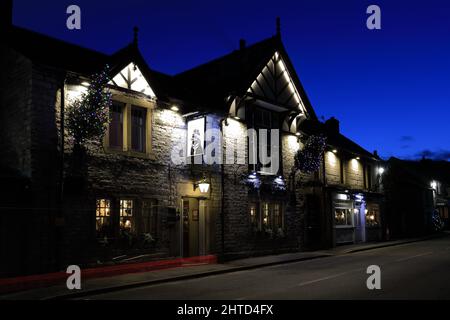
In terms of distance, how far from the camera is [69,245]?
1416 centimetres

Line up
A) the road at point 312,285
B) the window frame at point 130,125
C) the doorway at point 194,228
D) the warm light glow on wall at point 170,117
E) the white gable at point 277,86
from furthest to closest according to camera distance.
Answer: the white gable at point 277,86 → the doorway at point 194,228 → the warm light glow on wall at point 170,117 → the window frame at point 130,125 → the road at point 312,285

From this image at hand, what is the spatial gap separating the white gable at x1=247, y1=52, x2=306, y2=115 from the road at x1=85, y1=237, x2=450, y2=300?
869 cm

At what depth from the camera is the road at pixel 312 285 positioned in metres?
10.5

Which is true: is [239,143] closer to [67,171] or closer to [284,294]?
[67,171]

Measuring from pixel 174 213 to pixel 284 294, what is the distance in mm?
7570

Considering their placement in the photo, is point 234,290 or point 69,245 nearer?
point 234,290

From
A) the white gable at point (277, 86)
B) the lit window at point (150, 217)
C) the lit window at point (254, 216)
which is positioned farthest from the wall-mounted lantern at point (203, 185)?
the white gable at point (277, 86)

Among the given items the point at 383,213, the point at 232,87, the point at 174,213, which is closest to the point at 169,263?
the point at 174,213

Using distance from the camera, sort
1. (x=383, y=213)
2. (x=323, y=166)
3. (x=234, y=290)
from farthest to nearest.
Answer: (x=383, y=213)
(x=323, y=166)
(x=234, y=290)

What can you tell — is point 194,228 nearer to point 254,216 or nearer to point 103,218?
point 254,216

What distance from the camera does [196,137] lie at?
58.7 feet

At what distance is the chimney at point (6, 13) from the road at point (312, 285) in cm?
1038

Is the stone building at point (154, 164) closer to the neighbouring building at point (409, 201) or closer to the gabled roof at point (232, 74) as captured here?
the gabled roof at point (232, 74)

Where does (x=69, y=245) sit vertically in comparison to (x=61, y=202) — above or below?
below
